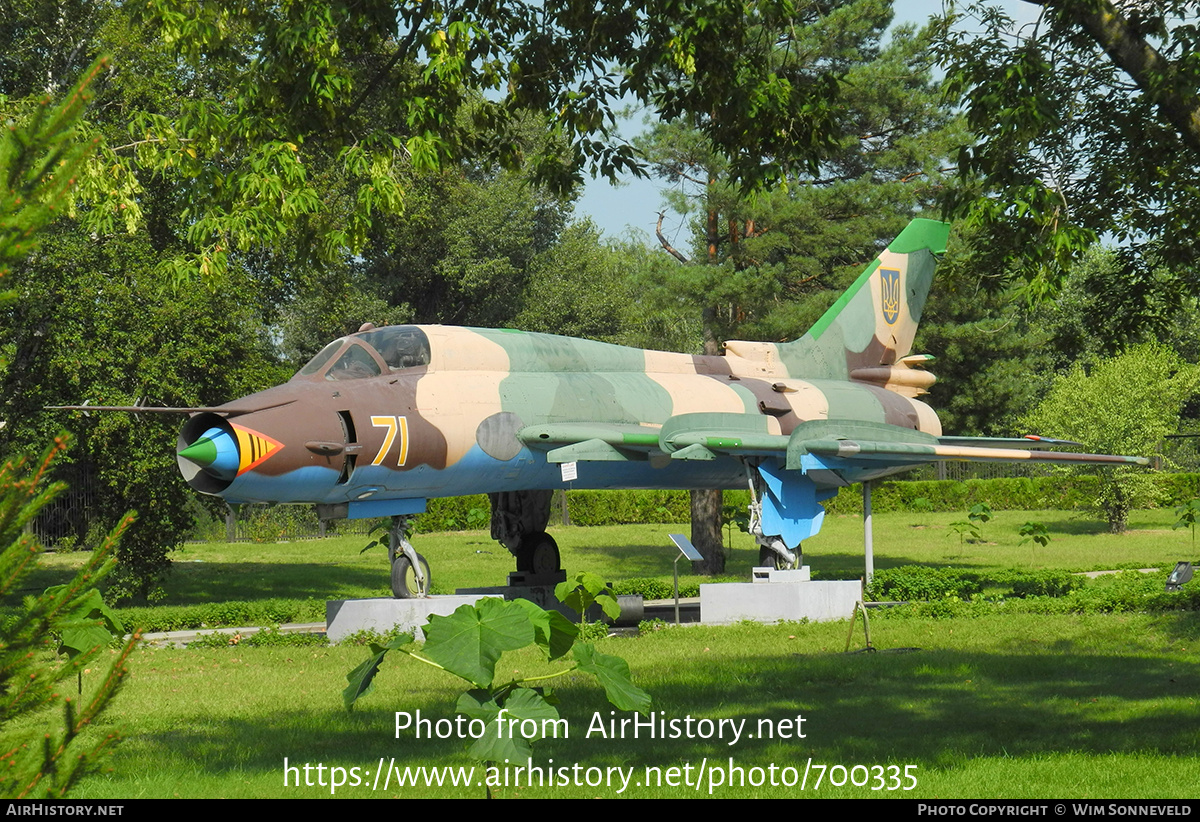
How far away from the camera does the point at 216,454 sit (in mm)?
13086

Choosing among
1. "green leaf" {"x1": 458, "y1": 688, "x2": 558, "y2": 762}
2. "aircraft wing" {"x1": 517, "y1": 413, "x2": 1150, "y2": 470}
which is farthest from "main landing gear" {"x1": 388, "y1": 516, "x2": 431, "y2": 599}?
"green leaf" {"x1": 458, "y1": 688, "x2": 558, "y2": 762}

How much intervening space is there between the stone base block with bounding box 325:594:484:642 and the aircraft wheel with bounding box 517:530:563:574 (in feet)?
13.2

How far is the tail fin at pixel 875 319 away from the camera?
21406 millimetres

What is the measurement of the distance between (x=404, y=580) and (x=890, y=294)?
11458mm

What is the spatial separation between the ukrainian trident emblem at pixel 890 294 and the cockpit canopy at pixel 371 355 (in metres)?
10.2

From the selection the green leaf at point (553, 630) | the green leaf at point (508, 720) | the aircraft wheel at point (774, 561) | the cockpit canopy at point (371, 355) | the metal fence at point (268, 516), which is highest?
the cockpit canopy at point (371, 355)

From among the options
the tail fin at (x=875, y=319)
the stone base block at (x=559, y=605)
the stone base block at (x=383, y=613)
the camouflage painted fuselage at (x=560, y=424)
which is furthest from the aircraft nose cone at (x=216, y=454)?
the tail fin at (x=875, y=319)

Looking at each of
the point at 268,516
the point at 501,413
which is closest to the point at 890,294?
the point at 501,413

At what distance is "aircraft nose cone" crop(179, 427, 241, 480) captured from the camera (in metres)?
13.1

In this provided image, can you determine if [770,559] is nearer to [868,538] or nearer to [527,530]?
[868,538]

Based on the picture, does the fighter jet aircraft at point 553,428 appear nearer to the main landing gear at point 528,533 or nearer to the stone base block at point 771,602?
the main landing gear at point 528,533

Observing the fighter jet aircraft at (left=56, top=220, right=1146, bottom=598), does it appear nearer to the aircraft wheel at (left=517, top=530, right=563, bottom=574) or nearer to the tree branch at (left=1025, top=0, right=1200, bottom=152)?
the aircraft wheel at (left=517, top=530, right=563, bottom=574)

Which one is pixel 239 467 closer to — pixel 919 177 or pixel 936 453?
pixel 936 453

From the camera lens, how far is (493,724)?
6473 millimetres
